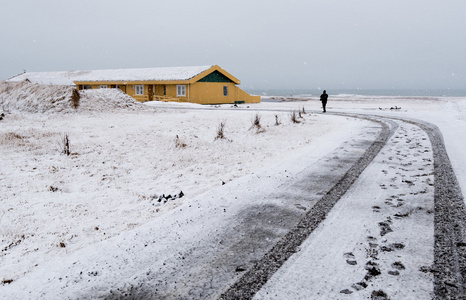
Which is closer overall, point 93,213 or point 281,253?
point 281,253

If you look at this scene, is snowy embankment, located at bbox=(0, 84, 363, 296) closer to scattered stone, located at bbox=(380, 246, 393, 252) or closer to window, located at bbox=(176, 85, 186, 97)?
scattered stone, located at bbox=(380, 246, 393, 252)

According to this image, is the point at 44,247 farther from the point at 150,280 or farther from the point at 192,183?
the point at 192,183

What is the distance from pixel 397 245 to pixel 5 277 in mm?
3795

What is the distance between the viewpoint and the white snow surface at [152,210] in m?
2.85

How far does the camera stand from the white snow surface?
285 cm

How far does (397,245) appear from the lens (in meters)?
3.34

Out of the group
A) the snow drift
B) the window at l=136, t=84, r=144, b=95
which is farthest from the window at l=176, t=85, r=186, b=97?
the snow drift

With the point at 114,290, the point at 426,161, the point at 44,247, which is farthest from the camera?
the point at 426,161

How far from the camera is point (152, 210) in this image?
4852 millimetres

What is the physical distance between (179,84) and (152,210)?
104 ft

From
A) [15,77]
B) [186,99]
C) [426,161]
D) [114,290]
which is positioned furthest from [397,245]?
[15,77]

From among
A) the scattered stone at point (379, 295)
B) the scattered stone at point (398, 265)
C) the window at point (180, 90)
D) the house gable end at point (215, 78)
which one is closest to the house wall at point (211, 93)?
the house gable end at point (215, 78)

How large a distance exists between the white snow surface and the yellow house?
24.0 meters

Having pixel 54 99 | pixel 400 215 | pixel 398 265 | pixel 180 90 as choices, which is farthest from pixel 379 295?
pixel 180 90
